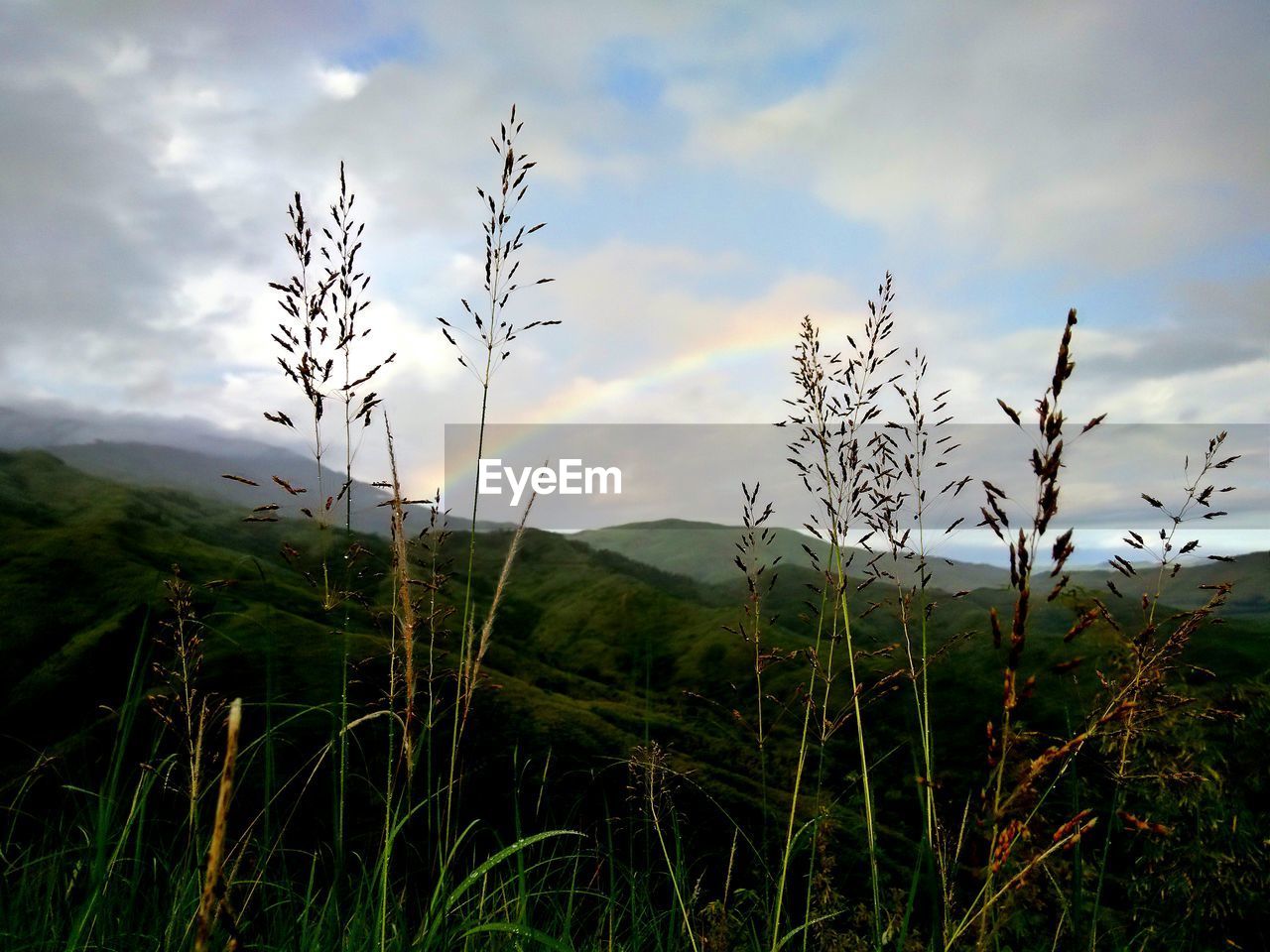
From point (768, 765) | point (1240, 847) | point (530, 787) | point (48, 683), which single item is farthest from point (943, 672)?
point (48, 683)

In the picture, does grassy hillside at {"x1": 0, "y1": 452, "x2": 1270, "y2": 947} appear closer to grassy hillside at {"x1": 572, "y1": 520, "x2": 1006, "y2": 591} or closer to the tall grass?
the tall grass

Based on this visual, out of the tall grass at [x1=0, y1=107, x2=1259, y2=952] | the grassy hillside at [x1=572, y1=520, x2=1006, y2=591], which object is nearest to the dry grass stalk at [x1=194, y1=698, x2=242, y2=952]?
the tall grass at [x1=0, y1=107, x2=1259, y2=952]

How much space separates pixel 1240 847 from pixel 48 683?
15.4 m

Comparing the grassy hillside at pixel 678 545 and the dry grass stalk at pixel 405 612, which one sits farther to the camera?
the grassy hillside at pixel 678 545

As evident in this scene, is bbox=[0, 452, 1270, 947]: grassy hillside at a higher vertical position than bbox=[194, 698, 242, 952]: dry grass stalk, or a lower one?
lower

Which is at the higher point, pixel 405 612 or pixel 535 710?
pixel 405 612

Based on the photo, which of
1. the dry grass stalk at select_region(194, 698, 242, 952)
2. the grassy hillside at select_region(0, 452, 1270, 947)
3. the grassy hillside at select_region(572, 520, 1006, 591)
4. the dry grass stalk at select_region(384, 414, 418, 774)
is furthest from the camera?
the grassy hillside at select_region(572, 520, 1006, 591)

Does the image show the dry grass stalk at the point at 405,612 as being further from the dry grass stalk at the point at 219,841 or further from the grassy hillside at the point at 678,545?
the grassy hillside at the point at 678,545

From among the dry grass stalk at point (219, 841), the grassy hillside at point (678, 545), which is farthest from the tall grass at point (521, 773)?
the grassy hillside at point (678, 545)

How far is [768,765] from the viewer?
1556 cm

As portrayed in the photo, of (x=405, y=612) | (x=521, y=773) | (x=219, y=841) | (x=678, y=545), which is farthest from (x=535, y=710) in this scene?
(x=678, y=545)

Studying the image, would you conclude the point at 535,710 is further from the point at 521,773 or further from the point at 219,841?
the point at 219,841

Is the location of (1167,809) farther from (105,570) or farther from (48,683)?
(105,570)

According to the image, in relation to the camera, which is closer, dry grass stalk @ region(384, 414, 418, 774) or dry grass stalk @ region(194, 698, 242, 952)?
dry grass stalk @ region(194, 698, 242, 952)
